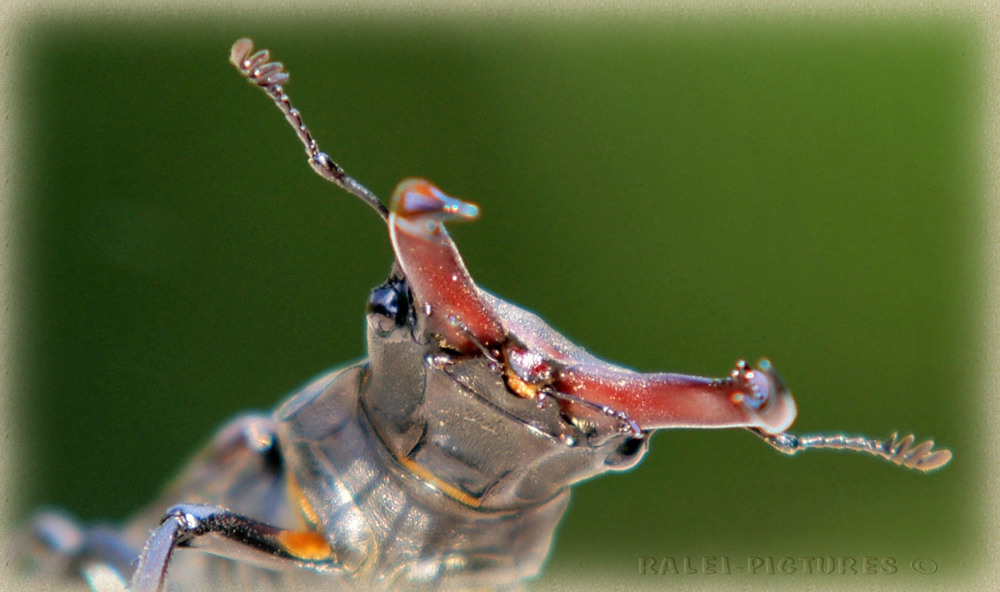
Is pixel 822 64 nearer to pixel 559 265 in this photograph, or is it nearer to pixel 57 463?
pixel 559 265

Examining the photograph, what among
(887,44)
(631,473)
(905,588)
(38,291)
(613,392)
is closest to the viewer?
(613,392)

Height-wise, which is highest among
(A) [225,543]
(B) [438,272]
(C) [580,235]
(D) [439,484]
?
(C) [580,235]

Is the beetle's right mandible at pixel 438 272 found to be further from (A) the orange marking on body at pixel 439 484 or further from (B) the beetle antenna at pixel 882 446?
(B) the beetle antenna at pixel 882 446

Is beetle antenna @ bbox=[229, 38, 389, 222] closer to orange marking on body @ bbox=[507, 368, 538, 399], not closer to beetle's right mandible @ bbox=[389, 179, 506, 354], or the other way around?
beetle's right mandible @ bbox=[389, 179, 506, 354]

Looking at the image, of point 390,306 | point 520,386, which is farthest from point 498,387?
point 390,306

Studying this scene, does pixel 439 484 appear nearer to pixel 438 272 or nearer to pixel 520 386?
pixel 520 386

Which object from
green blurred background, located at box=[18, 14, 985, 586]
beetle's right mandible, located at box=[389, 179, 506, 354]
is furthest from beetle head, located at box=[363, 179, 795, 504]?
green blurred background, located at box=[18, 14, 985, 586]

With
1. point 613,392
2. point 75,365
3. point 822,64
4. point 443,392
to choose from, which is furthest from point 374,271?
point 822,64

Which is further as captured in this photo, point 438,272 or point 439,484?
point 439,484
